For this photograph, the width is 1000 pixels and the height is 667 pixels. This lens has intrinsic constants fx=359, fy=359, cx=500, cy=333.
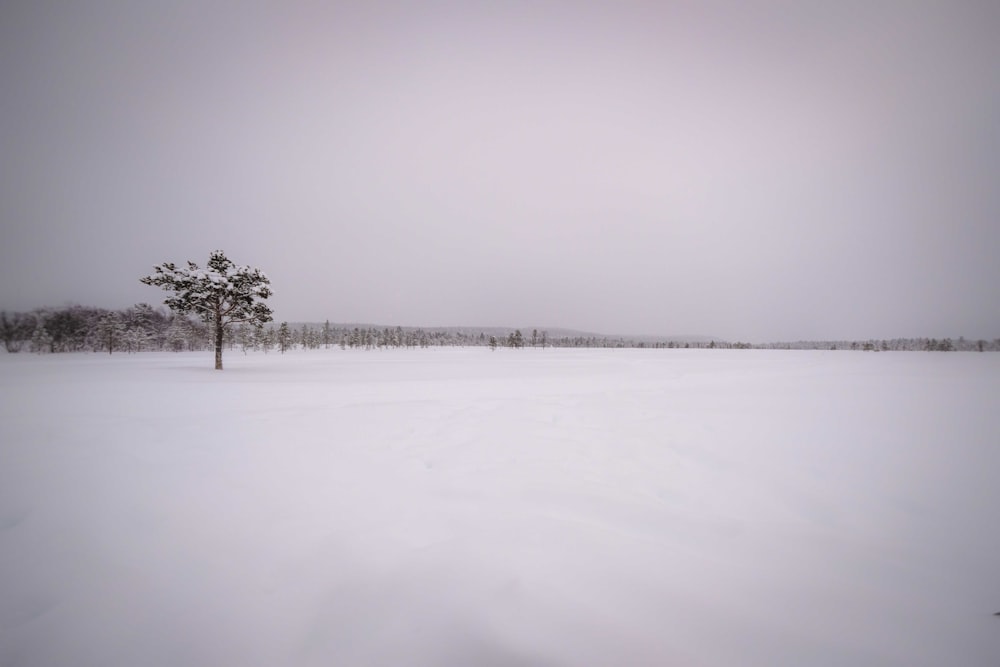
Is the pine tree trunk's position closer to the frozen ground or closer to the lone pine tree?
the lone pine tree

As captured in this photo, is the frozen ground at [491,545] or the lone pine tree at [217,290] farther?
the lone pine tree at [217,290]

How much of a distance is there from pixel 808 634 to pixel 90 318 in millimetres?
112453

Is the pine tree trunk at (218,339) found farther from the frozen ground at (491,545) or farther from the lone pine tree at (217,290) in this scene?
the frozen ground at (491,545)

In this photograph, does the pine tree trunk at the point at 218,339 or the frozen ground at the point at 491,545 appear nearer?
the frozen ground at the point at 491,545

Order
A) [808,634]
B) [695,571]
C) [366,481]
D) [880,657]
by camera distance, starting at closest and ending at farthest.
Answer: [880,657] → [808,634] → [695,571] → [366,481]

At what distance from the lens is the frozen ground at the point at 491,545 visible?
264cm

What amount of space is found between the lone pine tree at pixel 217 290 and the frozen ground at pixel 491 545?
673 inches

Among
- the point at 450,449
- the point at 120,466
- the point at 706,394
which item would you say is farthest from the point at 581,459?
the point at 706,394

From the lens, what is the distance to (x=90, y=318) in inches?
2916

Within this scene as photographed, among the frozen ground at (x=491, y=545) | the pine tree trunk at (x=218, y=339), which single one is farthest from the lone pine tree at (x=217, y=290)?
the frozen ground at (x=491, y=545)

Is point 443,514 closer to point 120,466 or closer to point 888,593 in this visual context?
point 888,593

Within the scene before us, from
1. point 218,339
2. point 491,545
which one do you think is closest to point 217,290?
point 218,339

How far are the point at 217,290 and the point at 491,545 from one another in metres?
25.7

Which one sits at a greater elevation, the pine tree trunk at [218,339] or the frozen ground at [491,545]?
the pine tree trunk at [218,339]
